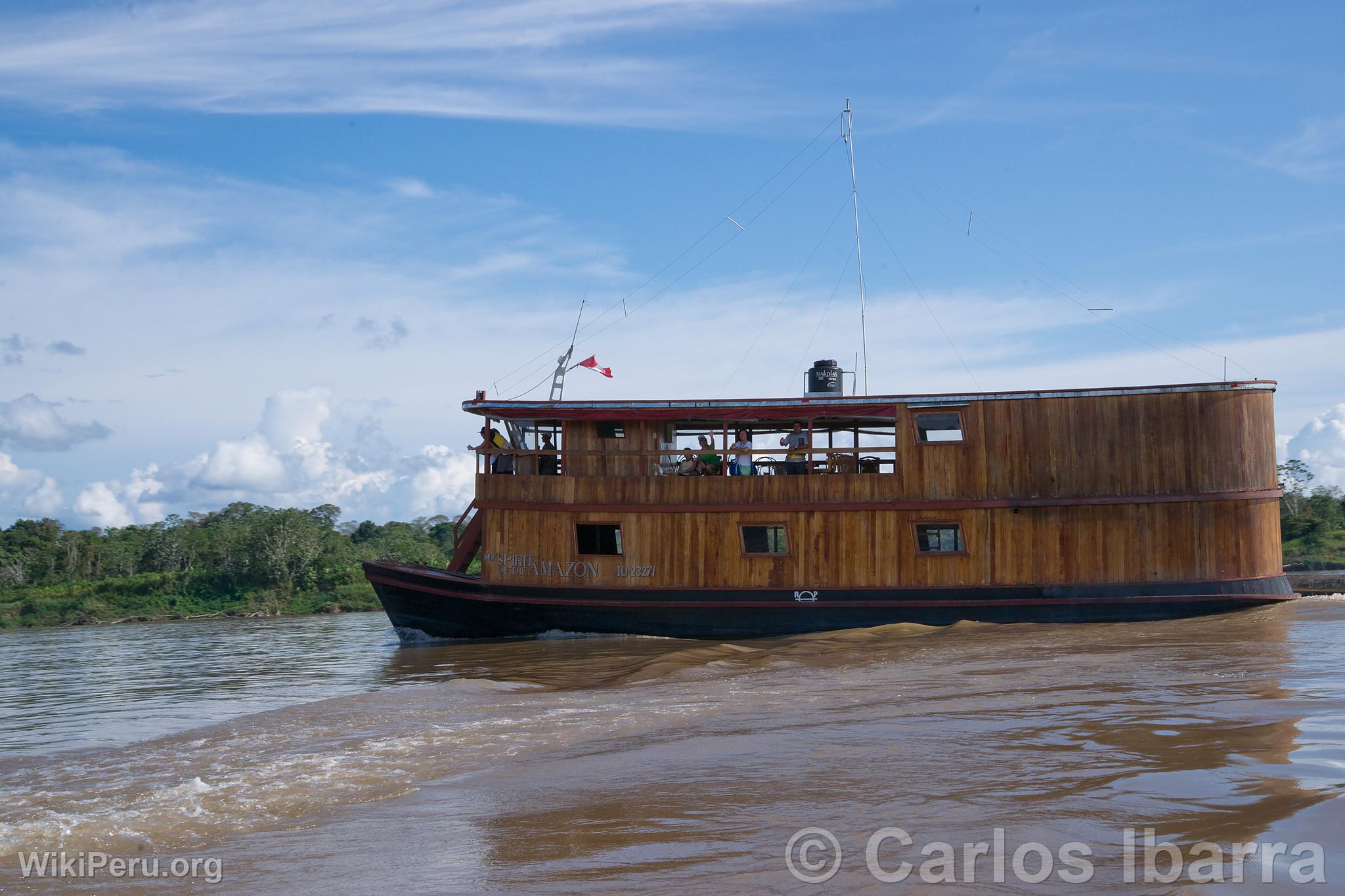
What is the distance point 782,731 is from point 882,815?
2.33 metres

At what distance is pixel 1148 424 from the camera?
47.0ft

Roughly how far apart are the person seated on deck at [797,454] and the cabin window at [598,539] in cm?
288

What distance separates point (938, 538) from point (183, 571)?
2296 centimetres

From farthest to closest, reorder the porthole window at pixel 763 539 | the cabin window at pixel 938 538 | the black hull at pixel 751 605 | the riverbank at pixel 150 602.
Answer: the riverbank at pixel 150 602 → the porthole window at pixel 763 539 → the cabin window at pixel 938 538 → the black hull at pixel 751 605

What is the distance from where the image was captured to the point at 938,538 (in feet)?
49.0

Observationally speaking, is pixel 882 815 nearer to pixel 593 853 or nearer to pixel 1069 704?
pixel 593 853

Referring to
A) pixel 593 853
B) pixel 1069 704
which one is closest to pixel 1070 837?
pixel 593 853

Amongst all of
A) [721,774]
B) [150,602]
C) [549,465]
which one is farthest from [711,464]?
[150,602]

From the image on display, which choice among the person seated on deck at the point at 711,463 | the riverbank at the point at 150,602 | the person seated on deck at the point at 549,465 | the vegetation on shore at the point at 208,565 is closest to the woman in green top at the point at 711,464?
the person seated on deck at the point at 711,463

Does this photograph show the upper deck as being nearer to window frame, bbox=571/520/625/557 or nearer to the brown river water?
window frame, bbox=571/520/625/557

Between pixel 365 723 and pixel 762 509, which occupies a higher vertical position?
pixel 762 509

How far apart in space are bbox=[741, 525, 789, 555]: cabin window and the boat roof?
5.63 ft

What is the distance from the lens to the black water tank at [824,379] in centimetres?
1644

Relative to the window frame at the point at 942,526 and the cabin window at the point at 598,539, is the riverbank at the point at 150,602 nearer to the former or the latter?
the cabin window at the point at 598,539
